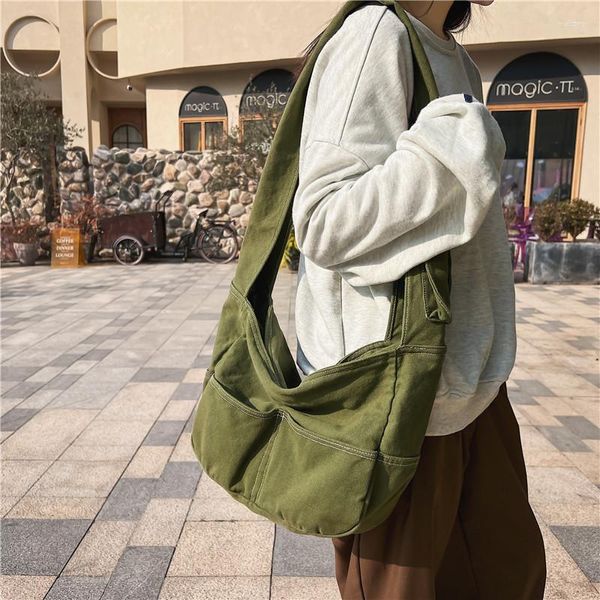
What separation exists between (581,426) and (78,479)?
2684mm

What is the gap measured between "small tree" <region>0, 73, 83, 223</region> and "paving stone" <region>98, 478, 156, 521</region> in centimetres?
957

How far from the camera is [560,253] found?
327 inches

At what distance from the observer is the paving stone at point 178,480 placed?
2.54m

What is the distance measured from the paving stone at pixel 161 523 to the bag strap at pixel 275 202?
145 centimetres

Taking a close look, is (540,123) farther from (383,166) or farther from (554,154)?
(383,166)

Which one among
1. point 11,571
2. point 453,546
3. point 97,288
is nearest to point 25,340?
point 97,288

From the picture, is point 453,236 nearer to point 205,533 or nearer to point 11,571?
point 205,533

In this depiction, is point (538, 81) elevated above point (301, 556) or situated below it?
above

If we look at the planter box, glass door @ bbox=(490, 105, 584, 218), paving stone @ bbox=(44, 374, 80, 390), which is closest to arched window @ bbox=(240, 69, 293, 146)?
glass door @ bbox=(490, 105, 584, 218)

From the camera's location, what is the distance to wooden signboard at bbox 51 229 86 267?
10203 millimetres

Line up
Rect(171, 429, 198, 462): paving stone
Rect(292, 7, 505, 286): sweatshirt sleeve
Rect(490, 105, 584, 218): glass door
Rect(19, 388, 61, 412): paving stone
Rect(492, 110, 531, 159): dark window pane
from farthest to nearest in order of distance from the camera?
Rect(492, 110, 531, 159): dark window pane
Rect(490, 105, 584, 218): glass door
Rect(19, 388, 61, 412): paving stone
Rect(171, 429, 198, 462): paving stone
Rect(292, 7, 505, 286): sweatshirt sleeve

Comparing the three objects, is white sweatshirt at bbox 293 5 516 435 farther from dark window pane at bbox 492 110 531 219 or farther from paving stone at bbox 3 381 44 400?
dark window pane at bbox 492 110 531 219

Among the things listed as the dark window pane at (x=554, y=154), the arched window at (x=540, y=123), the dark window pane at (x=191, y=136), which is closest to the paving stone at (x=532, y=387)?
the arched window at (x=540, y=123)

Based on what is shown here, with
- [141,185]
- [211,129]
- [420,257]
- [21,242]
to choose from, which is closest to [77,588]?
[420,257]
